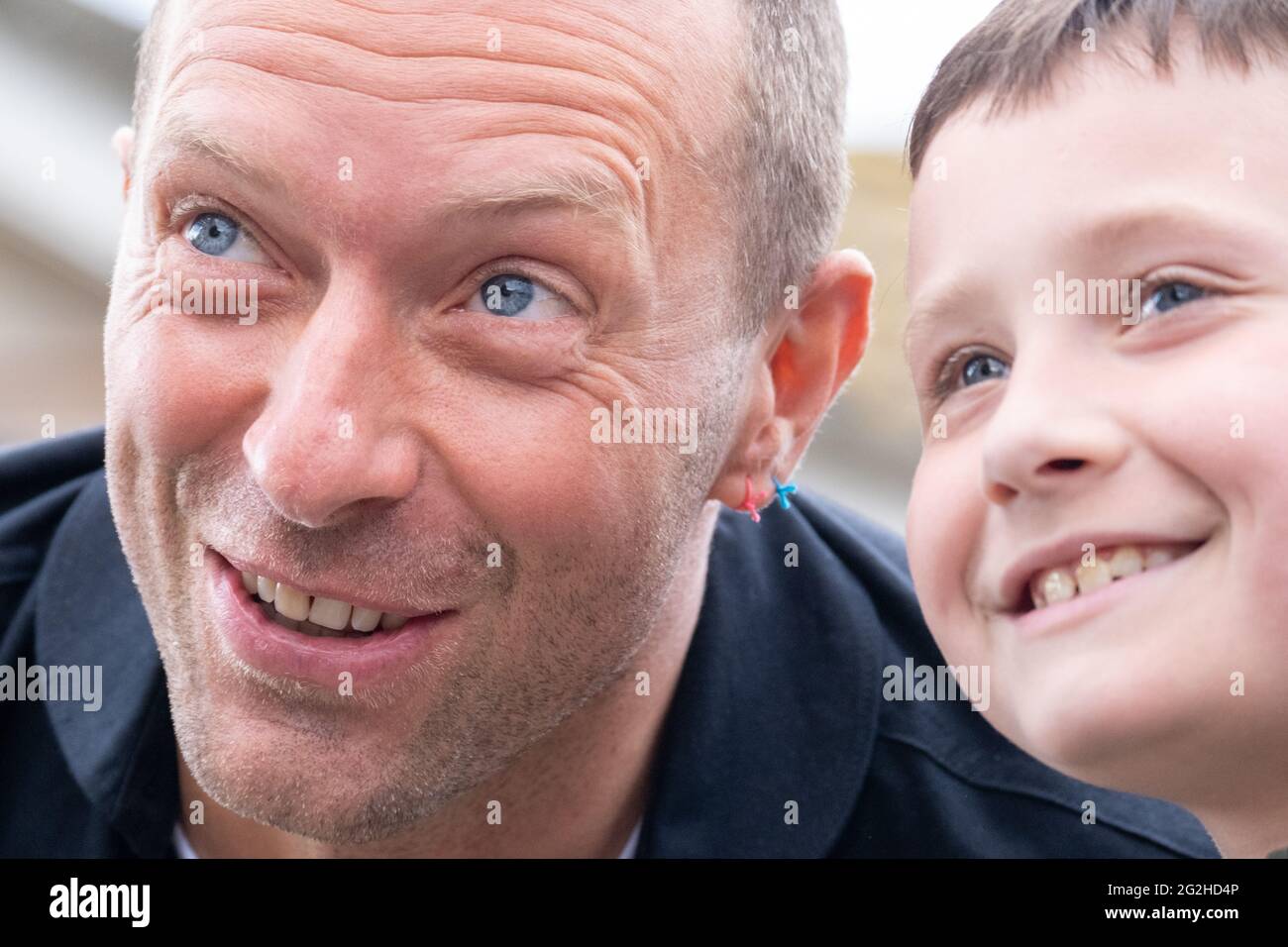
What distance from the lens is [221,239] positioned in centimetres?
175

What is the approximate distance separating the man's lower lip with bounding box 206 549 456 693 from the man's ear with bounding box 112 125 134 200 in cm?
61

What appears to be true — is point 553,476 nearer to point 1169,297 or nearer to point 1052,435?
point 1052,435

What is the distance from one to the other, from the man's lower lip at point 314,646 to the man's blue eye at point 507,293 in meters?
0.36

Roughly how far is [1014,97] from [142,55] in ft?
3.62

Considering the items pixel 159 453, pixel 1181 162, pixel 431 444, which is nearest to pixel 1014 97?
pixel 1181 162

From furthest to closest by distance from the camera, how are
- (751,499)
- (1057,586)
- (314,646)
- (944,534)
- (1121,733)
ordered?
(751,499), (314,646), (944,534), (1057,586), (1121,733)

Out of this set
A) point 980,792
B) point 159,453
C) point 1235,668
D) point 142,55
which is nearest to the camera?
point 1235,668

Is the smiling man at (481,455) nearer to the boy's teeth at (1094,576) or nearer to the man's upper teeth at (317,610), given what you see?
the man's upper teeth at (317,610)

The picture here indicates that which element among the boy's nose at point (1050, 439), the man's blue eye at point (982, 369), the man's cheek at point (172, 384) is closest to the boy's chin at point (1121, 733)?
the boy's nose at point (1050, 439)

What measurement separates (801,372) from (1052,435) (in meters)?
0.72

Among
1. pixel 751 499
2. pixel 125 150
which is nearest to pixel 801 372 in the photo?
pixel 751 499

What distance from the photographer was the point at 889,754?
2.14 meters

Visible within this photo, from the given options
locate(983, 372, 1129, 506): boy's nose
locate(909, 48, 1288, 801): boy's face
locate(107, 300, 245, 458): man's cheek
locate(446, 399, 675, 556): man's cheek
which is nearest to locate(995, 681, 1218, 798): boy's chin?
locate(909, 48, 1288, 801): boy's face
